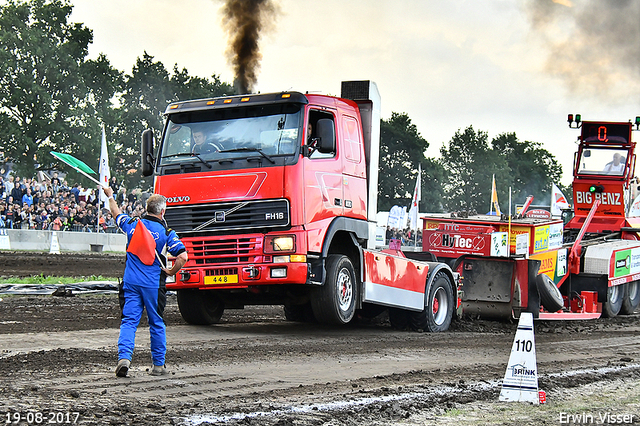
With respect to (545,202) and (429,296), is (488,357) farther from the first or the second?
(545,202)

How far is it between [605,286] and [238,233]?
349 inches

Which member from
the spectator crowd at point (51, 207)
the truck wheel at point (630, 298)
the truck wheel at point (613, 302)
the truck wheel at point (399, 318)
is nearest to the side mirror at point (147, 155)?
the truck wheel at point (399, 318)

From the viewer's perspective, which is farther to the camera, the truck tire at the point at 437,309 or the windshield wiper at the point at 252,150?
the truck tire at the point at 437,309

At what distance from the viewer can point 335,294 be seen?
35.6 ft

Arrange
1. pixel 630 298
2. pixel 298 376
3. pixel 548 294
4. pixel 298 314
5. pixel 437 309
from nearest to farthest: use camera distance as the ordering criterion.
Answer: pixel 298 376, pixel 437 309, pixel 298 314, pixel 548 294, pixel 630 298

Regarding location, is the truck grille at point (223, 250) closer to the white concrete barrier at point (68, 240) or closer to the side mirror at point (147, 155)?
the side mirror at point (147, 155)

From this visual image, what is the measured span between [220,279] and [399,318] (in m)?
3.57

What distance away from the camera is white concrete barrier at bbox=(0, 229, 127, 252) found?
28672 mm

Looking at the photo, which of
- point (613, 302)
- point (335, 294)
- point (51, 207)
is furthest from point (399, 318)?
point (51, 207)

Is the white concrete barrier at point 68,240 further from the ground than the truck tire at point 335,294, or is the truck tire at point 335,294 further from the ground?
the white concrete barrier at point 68,240

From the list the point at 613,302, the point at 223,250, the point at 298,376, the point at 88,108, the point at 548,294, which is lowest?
the point at 298,376

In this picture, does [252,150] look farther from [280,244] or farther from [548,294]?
[548,294]

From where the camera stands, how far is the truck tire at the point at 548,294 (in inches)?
549

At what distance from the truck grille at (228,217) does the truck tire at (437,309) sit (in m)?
3.35
